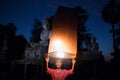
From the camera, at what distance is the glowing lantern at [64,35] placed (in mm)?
7004

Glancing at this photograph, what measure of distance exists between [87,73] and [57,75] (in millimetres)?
14845

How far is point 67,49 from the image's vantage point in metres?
7.00

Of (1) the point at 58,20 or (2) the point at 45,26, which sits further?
(2) the point at 45,26

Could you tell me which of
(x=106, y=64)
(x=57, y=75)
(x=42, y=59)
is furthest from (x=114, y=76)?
(x=57, y=75)

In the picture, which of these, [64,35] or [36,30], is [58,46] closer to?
[64,35]

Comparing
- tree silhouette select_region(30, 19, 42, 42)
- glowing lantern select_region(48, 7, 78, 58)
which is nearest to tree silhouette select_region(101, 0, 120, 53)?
tree silhouette select_region(30, 19, 42, 42)

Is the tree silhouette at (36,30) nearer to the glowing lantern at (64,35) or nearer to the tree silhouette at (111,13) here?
the tree silhouette at (111,13)

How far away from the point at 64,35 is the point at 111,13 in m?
22.1

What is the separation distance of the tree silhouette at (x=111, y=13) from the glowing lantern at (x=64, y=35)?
70.4ft

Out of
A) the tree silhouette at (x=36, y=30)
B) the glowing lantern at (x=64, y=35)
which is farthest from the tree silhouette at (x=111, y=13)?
the glowing lantern at (x=64, y=35)

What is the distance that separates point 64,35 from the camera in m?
7.07

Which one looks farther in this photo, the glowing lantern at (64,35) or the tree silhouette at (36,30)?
the tree silhouette at (36,30)

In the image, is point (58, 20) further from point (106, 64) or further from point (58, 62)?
point (106, 64)

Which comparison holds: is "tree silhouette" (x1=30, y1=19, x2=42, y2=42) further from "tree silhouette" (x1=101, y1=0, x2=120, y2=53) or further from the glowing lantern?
the glowing lantern
